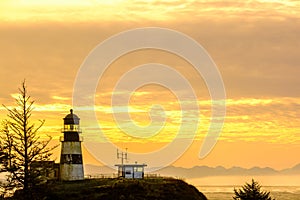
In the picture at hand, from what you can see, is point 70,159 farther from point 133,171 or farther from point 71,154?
point 133,171

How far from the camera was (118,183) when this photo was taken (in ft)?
310

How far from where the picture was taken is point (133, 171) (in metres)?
110

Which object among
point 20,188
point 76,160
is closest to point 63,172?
point 76,160

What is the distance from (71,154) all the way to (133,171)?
11.4 meters

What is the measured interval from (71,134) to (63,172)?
5.88 metres

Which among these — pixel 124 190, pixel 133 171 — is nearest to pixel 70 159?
pixel 133 171

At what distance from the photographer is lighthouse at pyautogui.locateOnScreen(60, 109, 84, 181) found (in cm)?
10362

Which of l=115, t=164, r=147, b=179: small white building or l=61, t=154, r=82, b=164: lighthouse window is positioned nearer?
l=61, t=154, r=82, b=164: lighthouse window

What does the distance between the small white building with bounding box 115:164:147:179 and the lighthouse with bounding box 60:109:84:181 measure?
8536mm

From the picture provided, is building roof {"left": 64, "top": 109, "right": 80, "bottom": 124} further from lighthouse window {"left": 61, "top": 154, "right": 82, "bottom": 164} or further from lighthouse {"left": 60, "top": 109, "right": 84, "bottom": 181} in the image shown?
lighthouse window {"left": 61, "top": 154, "right": 82, "bottom": 164}

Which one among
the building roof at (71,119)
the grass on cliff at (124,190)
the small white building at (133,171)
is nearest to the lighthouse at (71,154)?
the building roof at (71,119)

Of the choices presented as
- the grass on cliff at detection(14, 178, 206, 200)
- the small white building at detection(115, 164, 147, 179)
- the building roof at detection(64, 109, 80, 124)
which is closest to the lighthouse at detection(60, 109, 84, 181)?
the building roof at detection(64, 109, 80, 124)

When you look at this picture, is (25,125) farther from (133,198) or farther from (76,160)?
(76,160)

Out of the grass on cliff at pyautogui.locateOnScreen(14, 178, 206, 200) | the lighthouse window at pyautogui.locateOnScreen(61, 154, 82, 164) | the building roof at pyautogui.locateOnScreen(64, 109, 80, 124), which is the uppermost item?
→ the building roof at pyautogui.locateOnScreen(64, 109, 80, 124)
